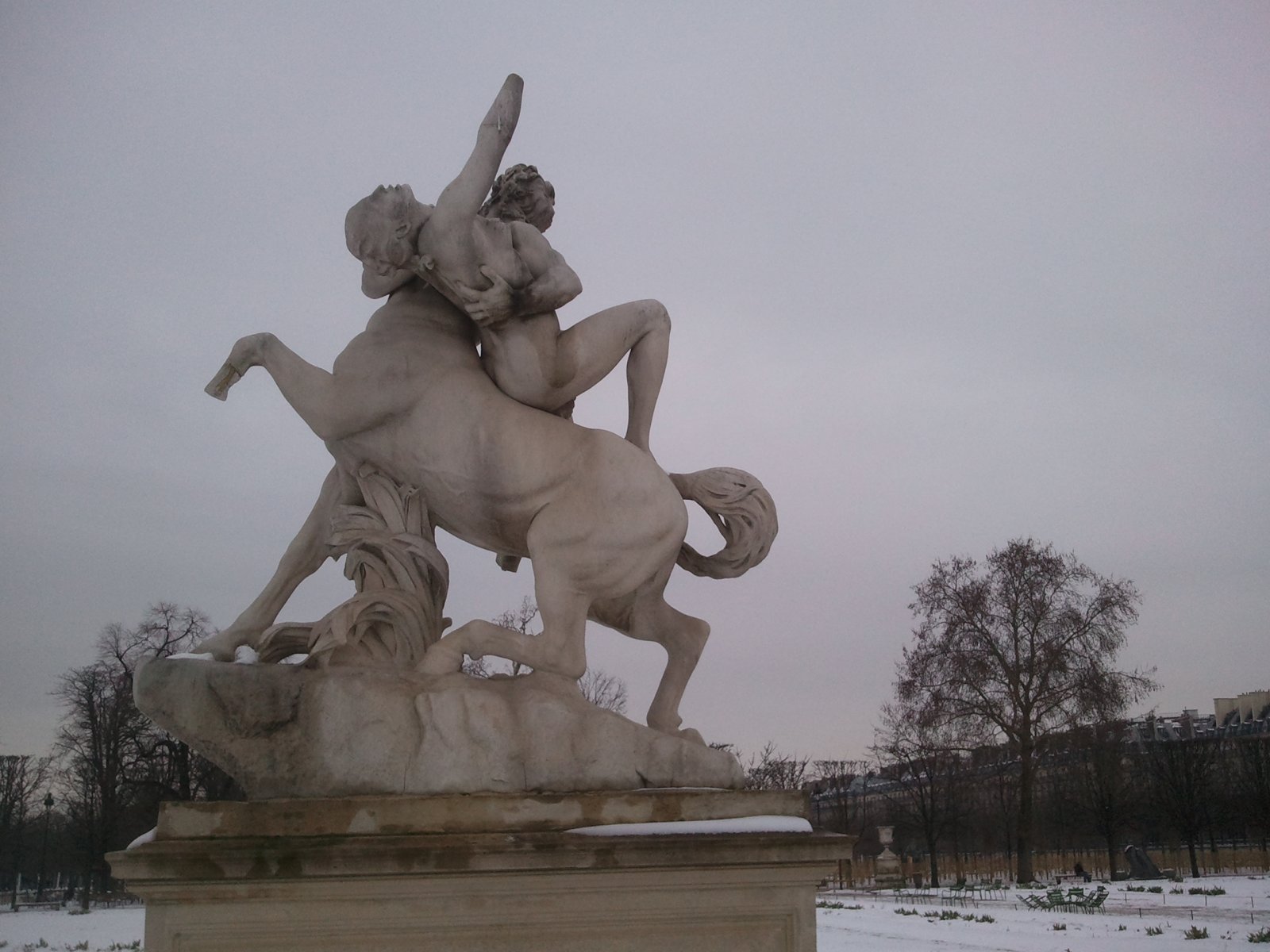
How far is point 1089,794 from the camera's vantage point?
36.0m

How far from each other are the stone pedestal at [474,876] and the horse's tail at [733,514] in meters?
1.05

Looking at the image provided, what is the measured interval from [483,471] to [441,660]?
664mm

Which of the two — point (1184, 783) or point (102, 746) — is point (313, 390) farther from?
point (1184, 783)

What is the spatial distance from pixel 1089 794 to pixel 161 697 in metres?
37.8

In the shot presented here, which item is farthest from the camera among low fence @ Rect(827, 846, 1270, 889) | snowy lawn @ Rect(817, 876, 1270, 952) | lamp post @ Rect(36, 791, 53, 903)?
lamp post @ Rect(36, 791, 53, 903)

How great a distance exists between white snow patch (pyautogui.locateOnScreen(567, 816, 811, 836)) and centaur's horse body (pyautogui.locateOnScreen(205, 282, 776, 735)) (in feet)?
2.09

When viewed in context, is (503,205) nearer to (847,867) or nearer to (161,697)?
(161,697)

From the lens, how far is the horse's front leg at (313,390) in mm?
3844

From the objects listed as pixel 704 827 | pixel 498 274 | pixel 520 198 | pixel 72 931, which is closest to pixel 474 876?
pixel 704 827

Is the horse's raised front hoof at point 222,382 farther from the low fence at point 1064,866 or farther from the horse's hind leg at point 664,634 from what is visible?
the low fence at point 1064,866

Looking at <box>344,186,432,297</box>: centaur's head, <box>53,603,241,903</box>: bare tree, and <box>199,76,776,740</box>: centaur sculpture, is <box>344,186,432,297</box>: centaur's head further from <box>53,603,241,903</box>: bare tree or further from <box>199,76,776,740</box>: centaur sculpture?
<box>53,603,241,903</box>: bare tree

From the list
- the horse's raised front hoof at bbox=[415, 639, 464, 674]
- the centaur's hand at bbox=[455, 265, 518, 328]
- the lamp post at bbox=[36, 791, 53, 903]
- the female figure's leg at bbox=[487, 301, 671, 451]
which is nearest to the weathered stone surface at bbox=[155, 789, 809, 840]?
the horse's raised front hoof at bbox=[415, 639, 464, 674]

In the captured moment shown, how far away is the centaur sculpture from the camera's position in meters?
3.83

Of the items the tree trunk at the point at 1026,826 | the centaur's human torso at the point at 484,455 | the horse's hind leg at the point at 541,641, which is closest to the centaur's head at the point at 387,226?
the centaur's human torso at the point at 484,455
